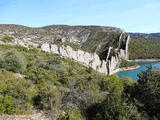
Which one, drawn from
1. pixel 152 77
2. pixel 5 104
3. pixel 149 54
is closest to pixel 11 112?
pixel 5 104

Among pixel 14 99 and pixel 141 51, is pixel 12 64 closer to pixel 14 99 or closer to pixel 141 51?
pixel 14 99

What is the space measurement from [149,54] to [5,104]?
9325cm

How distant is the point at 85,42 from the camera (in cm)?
10362

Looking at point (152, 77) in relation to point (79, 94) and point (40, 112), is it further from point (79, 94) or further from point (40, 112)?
point (40, 112)

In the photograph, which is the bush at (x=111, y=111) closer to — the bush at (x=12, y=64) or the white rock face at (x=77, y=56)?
the bush at (x=12, y=64)

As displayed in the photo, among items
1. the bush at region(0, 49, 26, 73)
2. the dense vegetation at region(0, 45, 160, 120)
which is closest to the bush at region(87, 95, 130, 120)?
the dense vegetation at region(0, 45, 160, 120)

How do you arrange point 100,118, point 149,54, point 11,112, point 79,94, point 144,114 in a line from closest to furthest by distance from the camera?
point 11,112 < point 100,118 < point 144,114 < point 79,94 < point 149,54

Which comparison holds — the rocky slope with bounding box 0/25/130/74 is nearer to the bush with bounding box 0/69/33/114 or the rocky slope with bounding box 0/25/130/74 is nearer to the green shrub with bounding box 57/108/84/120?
the bush with bounding box 0/69/33/114

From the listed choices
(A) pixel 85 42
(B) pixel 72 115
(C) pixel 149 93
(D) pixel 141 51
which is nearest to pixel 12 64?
(B) pixel 72 115

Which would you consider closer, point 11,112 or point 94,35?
point 11,112

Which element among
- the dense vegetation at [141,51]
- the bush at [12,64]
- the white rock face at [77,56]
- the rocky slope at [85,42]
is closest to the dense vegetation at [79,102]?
the bush at [12,64]

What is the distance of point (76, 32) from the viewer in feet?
380

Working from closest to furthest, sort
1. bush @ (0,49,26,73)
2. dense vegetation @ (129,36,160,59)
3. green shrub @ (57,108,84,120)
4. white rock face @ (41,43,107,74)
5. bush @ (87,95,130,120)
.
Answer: green shrub @ (57,108,84,120) → bush @ (87,95,130,120) → bush @ (0,49,26,73) → white rock face @ (41,43,107,74) → dense vegetation @ (129,36,160,59)

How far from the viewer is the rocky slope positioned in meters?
43.2
